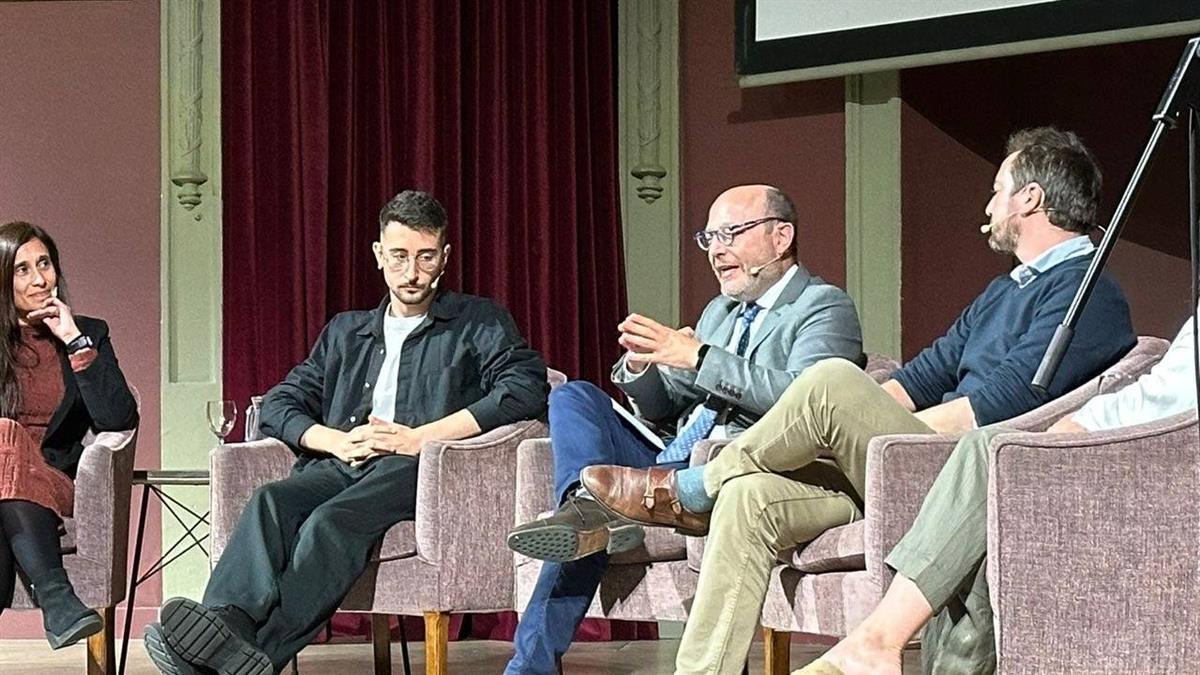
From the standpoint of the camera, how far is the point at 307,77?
5.21m

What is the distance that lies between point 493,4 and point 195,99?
963 millimetres

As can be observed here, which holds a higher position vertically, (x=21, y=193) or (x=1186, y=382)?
(x=21, y=193)

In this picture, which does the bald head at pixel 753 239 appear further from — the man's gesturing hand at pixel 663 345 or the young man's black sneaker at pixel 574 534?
the young man's black sneaker at pixel 574 534

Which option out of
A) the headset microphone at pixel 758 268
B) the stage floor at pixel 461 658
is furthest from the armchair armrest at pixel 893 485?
the stage floor at pixel 461 658

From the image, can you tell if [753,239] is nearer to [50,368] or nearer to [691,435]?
[691,435]

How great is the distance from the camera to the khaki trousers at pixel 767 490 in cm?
299

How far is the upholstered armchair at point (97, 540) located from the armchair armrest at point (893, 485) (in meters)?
1.85

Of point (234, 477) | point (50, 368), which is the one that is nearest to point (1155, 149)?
point (234, 477)

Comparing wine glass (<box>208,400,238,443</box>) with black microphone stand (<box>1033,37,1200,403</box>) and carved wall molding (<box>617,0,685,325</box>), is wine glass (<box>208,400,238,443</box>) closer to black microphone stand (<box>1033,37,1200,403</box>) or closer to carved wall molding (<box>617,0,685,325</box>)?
carved wall molding (<box>617,0,685,325</box>)

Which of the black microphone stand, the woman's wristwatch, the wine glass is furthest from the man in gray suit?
the woman's wristwatch

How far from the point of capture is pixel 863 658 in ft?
8.82

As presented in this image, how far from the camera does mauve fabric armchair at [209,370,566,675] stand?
373 centimetres

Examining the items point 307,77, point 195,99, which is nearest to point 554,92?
point 307,77

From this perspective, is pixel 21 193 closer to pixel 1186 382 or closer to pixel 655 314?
pixel 655 314
